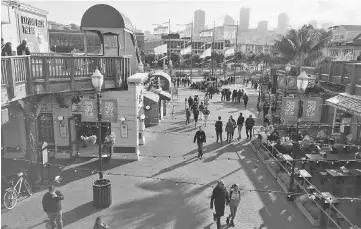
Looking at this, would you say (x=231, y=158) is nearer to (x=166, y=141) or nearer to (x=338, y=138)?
(x=166, y=141)

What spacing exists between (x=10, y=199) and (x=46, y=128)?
219 inches

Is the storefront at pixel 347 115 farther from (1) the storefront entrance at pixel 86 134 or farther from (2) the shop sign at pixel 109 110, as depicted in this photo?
(1) the storefront entrance at pixel 86 134

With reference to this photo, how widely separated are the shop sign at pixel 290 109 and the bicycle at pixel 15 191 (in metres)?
10.3

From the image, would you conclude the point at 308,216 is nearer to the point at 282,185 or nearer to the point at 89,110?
the point at 282,185

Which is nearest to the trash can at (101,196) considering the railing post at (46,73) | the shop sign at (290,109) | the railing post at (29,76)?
the railing post at (29,76)

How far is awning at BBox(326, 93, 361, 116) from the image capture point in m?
12.8

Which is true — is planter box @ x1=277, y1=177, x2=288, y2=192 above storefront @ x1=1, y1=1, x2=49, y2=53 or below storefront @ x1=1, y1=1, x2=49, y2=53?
below

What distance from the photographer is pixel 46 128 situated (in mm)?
15258

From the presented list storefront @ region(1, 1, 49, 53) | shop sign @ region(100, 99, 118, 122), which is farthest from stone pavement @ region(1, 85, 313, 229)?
storefront @ region(1, 1, 49, 53)

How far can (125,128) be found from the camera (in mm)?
15023

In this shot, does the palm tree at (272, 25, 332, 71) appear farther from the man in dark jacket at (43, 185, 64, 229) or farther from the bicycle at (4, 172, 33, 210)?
the man in dark jacket at (43, 185, 64, 229)

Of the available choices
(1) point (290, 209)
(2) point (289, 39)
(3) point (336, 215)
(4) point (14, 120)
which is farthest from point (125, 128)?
(2) point (289, 39)

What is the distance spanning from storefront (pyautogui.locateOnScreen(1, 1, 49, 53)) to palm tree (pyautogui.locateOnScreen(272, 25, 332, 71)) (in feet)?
58.5

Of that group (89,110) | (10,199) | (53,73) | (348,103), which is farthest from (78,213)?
(348,103)
